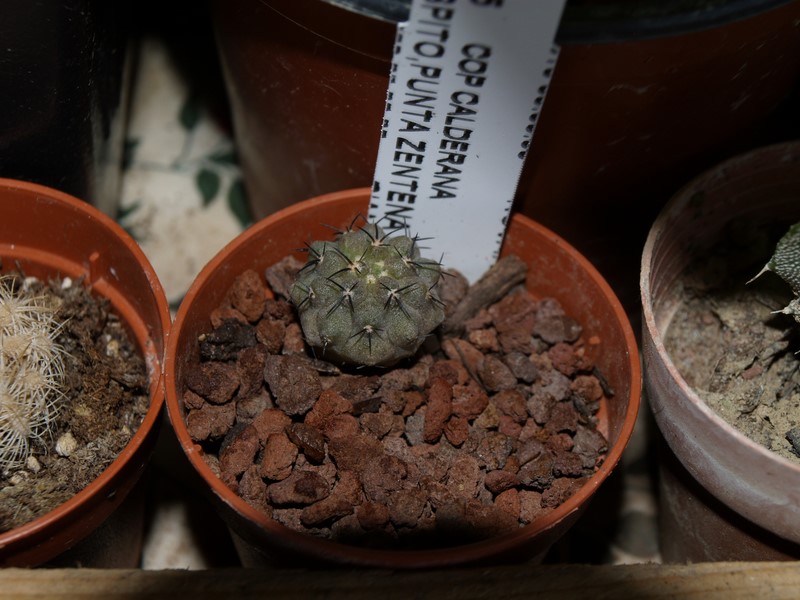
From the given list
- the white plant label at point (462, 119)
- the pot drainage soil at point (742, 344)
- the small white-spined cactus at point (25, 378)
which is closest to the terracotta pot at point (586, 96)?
the white plant label at point (462, 119)

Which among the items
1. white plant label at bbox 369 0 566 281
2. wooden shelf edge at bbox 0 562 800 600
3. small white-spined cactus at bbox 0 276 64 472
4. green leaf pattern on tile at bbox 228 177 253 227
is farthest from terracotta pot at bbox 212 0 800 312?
wooden shelf edge at bbox 0 562 800 600

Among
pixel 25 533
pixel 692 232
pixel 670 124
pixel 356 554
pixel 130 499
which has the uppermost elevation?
pixel 670 124

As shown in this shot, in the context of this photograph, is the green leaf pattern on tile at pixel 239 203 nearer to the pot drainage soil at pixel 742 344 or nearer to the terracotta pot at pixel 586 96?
the terracotta pot at pixel 586 96

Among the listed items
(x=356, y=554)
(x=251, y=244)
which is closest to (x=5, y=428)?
(x=251, y=244)

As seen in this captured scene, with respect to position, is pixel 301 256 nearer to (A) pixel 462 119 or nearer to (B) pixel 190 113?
(A) pixel 462 119

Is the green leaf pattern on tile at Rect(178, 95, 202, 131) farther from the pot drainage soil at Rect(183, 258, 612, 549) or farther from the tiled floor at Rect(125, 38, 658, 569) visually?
the pot drainage soil at Rect(183, 258, 612, 549)

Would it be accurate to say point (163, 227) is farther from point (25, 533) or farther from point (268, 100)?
point (25, 533)
